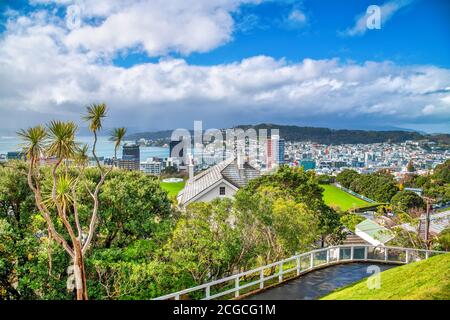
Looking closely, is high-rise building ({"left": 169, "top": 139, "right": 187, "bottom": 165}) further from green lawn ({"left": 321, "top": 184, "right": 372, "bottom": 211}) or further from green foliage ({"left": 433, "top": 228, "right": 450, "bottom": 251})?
green lawn ({"left": 321, "top": 184, "right": 372, "bottom": 211})

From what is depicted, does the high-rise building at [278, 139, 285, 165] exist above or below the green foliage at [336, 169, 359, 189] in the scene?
above

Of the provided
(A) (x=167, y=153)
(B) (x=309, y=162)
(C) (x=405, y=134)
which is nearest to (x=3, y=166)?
(A) (x=167, y=153)

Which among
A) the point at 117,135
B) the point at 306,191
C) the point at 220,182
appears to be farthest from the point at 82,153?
the point at 306,191

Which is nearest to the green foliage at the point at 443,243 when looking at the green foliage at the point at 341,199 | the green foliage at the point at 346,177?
the green foliage at the point at 341,199

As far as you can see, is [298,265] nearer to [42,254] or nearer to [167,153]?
[42,254]

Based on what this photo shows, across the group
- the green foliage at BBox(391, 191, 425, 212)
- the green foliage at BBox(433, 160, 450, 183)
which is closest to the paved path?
the green foliage at BBox(391, 191, 425, 212)

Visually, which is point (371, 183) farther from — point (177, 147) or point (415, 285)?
point (415, 285)
